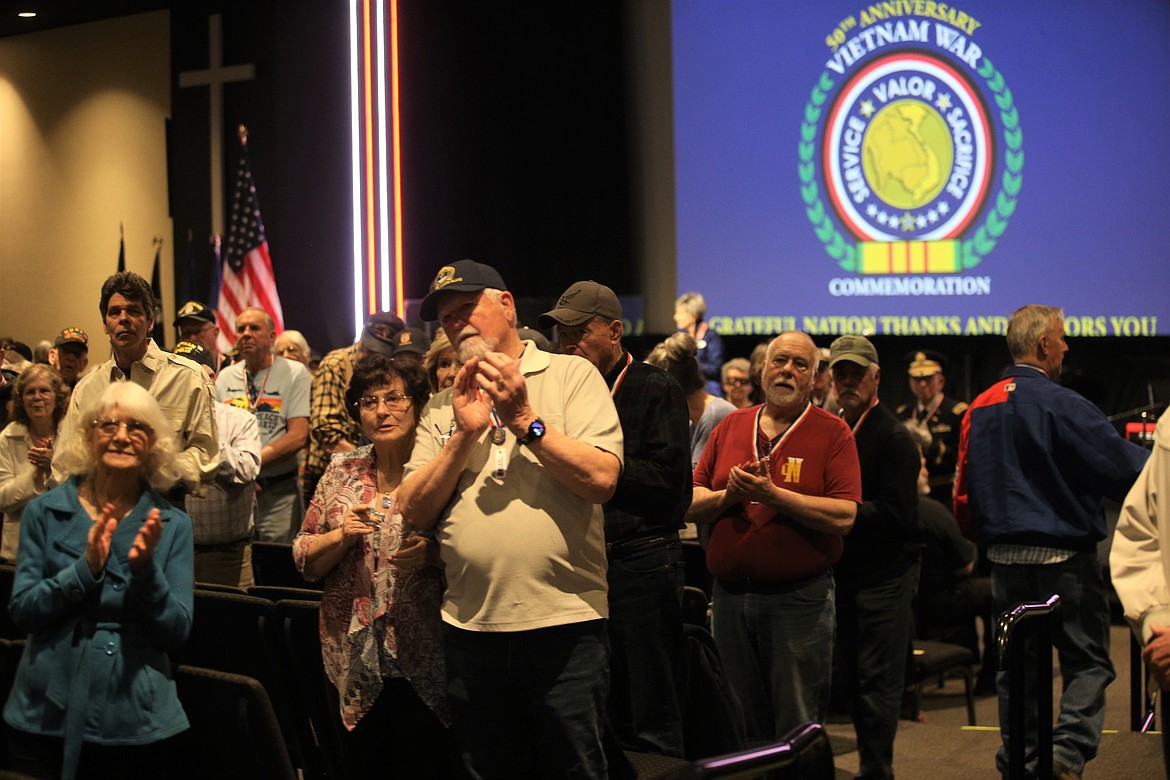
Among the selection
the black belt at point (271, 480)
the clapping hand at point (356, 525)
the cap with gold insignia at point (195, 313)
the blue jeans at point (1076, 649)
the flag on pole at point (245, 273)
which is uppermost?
the flag on pole at point (245, 273)

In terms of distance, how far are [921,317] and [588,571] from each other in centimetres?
643

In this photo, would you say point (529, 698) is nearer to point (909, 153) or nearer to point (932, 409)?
point (932, 409)

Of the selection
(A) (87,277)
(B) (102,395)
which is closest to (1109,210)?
(B) (102,395)

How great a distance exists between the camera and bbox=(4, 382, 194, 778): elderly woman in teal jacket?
9.01ft

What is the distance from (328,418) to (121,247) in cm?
700

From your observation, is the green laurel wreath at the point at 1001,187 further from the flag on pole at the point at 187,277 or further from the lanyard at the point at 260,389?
the flag on pole at the point at 187,277

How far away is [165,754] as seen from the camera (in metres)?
2.88

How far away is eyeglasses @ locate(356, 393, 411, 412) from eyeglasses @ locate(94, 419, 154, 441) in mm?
575

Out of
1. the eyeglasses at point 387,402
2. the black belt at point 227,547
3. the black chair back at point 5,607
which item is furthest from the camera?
the black belt at point 227,547

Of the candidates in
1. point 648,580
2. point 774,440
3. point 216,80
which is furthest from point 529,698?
point 216,80

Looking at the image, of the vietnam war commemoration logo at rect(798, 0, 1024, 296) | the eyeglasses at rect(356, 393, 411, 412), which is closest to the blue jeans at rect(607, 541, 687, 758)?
the eyeglasses at rect(356, 393, 411, 412)

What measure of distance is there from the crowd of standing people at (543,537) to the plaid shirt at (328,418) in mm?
640

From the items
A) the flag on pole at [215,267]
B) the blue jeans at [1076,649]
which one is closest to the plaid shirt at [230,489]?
the blue jeans at [1076,649]

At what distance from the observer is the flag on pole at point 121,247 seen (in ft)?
37.9
